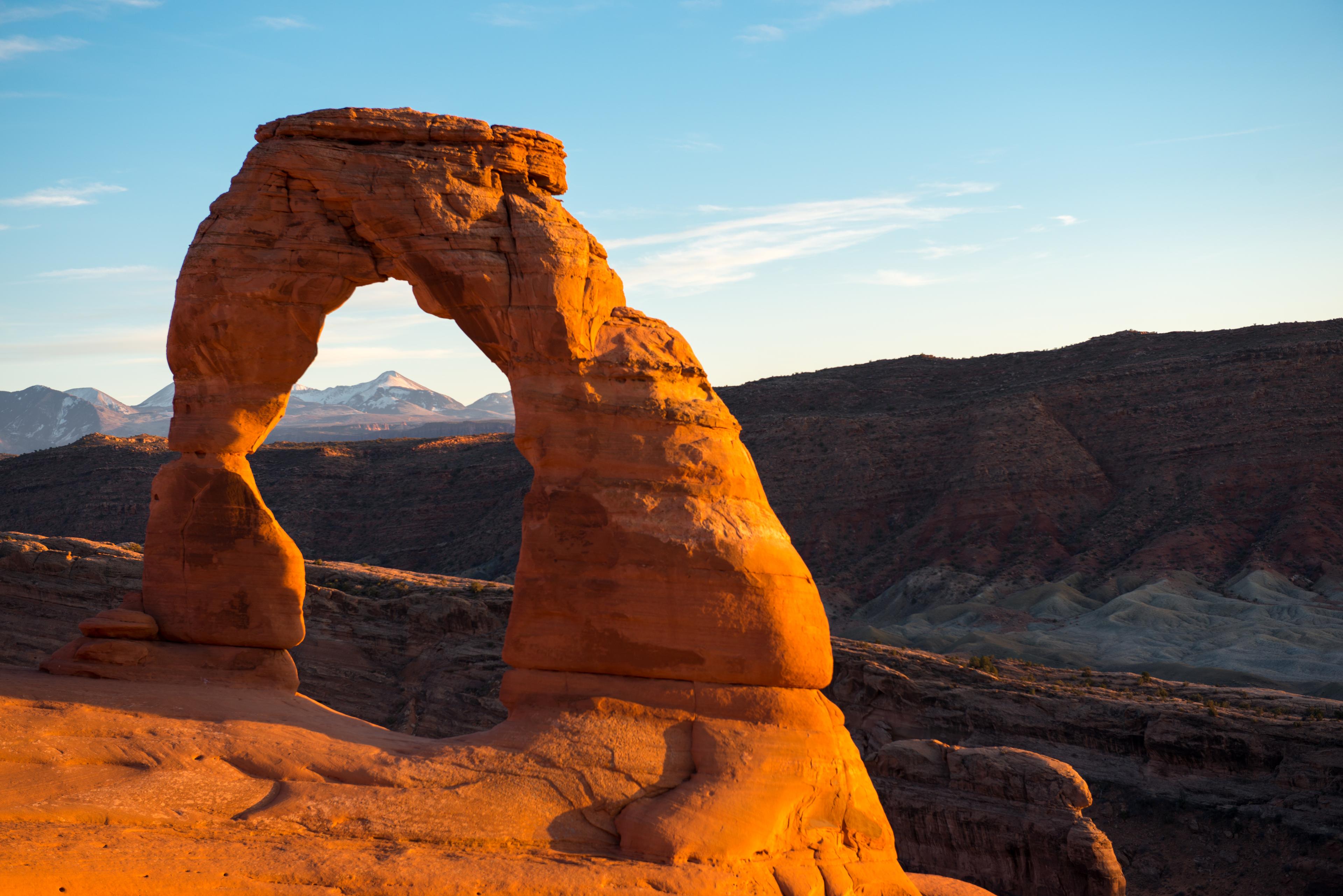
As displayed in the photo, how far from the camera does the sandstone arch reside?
39.5 ft

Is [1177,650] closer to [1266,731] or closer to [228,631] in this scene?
[1266,731]

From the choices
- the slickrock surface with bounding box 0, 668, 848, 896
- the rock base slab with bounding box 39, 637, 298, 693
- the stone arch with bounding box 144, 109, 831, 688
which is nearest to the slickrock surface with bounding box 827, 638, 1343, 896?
the stone arch with bounding box 144, 109, 831, 688

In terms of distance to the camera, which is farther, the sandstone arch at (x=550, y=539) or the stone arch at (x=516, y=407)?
the stone arch at (x=516, y=407)

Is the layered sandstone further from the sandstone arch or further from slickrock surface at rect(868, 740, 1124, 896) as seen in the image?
the sandstone arch

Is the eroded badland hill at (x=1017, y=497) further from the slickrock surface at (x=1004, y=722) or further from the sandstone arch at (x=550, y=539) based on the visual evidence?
the sandstone arch at (x=550, y=539)

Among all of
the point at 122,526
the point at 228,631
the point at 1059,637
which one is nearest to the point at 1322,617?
the point at 1059,637

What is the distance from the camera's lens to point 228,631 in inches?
556

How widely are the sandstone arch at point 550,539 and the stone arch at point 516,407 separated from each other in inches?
1.1

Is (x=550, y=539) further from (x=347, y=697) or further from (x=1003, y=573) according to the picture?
(x=1003, y=573)

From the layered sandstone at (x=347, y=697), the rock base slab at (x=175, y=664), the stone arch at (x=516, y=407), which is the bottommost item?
the layered sandstone at (x=347, y=697)

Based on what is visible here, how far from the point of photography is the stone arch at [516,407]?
42.0ft

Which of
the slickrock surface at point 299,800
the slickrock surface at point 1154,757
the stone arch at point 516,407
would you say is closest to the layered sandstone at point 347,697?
the slickrock surface at point 299,800

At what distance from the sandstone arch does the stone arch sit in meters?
0.03

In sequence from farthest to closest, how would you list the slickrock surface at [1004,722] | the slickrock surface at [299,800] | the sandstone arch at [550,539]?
the slickrock surface at [1004,722] → the sandstone arch at [550,539] → the slickrock surface at [299,800]
